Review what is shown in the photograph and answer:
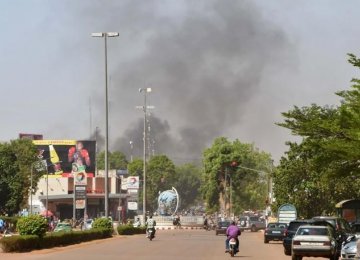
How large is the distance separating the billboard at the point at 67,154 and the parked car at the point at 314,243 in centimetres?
13319

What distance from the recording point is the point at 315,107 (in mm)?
58531

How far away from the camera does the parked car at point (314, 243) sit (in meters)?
35.4

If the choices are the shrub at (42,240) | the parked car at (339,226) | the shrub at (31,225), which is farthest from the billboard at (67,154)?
the parked car at (339,226)

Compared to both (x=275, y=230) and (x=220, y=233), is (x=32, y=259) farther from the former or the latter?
(x=220, y=233)

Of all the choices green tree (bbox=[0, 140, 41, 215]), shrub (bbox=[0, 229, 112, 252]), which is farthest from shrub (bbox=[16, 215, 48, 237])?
green tree (bbox=[0, 140, 41, 215])

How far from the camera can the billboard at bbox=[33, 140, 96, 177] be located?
554 ft

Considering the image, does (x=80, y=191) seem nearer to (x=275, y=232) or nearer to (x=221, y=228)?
(x=221, y=228)

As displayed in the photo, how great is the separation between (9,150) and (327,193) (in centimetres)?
5521

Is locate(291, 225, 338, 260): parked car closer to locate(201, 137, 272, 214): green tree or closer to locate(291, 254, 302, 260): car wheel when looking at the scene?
locate(291, 254, 302, 260): car wheel

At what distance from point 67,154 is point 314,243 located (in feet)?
456

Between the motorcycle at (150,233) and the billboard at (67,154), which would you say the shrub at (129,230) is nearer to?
the motorcycle at (150,233)

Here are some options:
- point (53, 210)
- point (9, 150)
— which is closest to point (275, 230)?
point (9, 150)

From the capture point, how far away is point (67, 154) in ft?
563

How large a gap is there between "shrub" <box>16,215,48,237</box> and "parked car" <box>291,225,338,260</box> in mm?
13332
